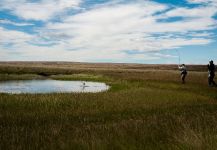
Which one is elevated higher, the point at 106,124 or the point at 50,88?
the point at 106,124

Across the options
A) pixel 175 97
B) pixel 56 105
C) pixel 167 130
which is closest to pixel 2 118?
pixel 56 105

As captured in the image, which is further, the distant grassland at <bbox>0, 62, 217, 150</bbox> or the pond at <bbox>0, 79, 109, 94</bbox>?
the pond at <bbox>0, 79, 109, 94</bbox>

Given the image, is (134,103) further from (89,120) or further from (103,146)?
(103,146)

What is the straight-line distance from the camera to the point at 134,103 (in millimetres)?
20219

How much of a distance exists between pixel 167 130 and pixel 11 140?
427 centimetres

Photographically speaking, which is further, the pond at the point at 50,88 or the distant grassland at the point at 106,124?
the pond at the point at 50,88

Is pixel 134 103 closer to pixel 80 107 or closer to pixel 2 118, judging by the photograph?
pixel 80 107

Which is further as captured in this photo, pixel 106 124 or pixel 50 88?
pixel 50 88

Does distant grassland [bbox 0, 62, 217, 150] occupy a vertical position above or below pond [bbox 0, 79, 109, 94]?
above

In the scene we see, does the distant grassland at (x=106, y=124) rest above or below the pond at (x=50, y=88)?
above

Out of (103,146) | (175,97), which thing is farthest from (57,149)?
(175,97)

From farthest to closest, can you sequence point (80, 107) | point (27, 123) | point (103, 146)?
1. point (80, 107)
2. point (27, 123)
3. point (103, 146)

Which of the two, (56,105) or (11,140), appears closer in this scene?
(11,140)

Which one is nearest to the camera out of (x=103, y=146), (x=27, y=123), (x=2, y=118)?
(x=103, y=146)
